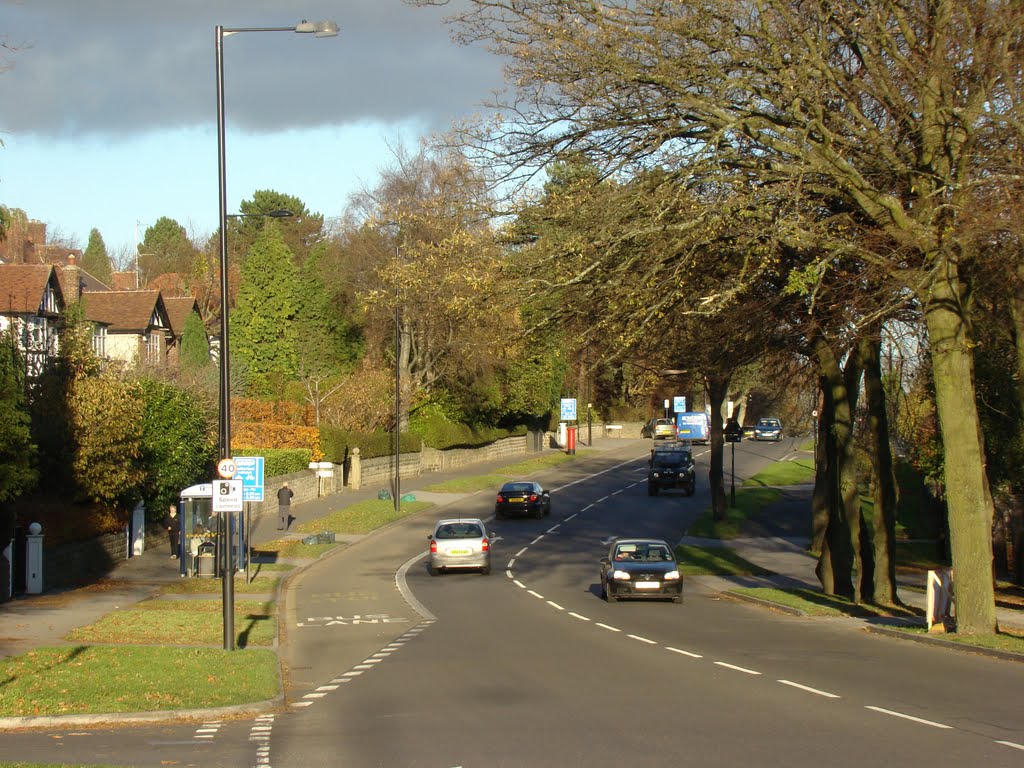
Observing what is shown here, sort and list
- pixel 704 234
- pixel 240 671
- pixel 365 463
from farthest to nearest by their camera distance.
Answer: pixel 365 463 < pixel 704 234 < pixel 240 671

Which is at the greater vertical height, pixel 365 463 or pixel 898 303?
pixel 898 303

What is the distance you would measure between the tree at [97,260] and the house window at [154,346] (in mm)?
49669

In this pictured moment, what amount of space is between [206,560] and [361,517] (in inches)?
638

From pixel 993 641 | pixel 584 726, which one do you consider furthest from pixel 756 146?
pixel 584 726

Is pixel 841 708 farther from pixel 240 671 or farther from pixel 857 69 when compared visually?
pixel 857 69

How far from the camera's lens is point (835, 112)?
1708cm

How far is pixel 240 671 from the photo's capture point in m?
14.5

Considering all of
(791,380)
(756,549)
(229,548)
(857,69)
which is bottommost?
(756,549)

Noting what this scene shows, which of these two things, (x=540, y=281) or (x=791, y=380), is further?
(x=791, y=380)

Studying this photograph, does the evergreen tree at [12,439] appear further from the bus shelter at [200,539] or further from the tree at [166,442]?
the tree at [166,442]

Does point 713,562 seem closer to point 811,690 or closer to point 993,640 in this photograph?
point 993,640

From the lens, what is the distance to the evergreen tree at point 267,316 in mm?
65500

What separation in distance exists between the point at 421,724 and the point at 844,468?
15.5m

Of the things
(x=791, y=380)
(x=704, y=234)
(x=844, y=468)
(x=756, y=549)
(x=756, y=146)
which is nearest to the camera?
(x=704, y=234)
